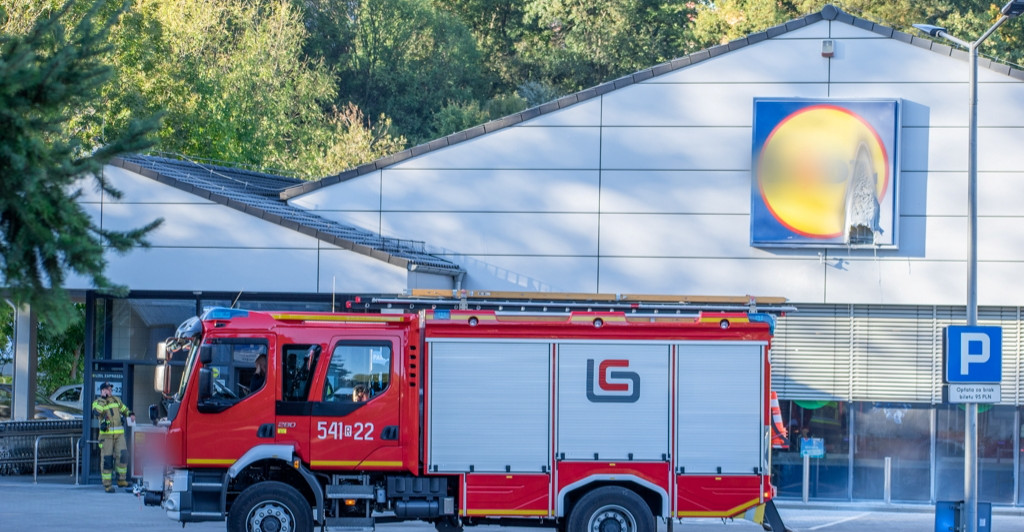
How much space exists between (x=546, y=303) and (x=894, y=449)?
8377mm

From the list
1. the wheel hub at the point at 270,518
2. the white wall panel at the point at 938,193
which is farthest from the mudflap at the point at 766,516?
the white wall panel at the point at 938,193

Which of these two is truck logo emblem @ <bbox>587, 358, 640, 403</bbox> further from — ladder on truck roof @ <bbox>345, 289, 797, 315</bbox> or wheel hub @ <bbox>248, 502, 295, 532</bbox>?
wheel hub @ <bbox>248, 502, 295, 532</bbox>

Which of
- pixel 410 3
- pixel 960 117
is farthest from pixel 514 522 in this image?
pixel 410 3

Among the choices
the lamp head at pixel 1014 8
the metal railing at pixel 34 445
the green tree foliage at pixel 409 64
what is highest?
the green tree foliage at pixel 409 64

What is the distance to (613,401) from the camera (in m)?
13.1

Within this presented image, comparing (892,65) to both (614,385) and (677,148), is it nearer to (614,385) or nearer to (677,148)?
(677,148)

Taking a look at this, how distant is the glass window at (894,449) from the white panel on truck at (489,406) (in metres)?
9.20

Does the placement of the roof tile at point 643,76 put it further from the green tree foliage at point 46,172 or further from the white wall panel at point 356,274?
the green tree foliage at point 46,172

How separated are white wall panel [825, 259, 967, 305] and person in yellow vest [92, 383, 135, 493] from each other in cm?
1198

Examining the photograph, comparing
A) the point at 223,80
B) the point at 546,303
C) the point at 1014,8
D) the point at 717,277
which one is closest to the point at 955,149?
the point at 717,277

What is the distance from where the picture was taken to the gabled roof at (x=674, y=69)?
19925 mm

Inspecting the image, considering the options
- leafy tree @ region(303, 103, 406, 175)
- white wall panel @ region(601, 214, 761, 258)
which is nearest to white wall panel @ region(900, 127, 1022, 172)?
white wall panel @ region(601, 214, 761, 258)

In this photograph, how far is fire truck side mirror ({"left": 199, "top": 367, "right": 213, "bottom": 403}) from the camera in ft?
42.1

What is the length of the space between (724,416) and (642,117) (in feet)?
27.7
